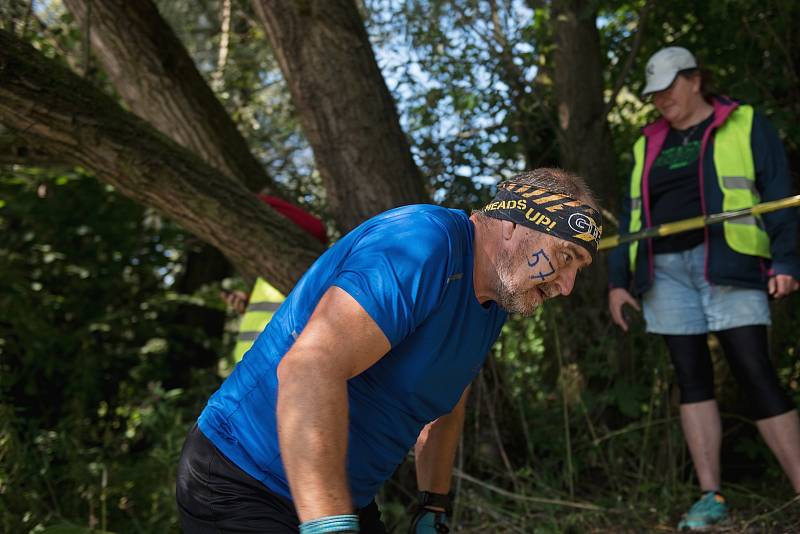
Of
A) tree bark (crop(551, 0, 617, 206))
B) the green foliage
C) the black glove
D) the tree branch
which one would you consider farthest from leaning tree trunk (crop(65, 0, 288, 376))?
the black glove

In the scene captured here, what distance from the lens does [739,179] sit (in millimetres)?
4074

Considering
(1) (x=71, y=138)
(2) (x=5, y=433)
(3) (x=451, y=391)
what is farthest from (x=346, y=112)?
(3) (x=451, y=391)

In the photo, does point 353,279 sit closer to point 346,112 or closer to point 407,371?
point 407,371

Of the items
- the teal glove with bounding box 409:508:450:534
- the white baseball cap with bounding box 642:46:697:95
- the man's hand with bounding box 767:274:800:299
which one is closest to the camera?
the teal glove with bounding box 409:508:450:534

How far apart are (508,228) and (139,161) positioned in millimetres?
2287

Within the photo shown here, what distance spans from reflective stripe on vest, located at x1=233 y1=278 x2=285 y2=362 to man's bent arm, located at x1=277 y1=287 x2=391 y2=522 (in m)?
2.74

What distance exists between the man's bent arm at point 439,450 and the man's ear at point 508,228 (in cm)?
73

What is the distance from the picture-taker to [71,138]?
12.8 feet

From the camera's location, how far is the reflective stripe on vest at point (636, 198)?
4.37m

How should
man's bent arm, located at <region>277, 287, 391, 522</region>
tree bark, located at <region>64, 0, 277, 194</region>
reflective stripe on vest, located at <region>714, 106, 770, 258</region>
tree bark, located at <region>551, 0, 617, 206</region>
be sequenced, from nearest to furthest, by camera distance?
1. man's bent arm, located at <region>277, 287, 391, 522</region>
2. reflective stripe on vest, located at <region>714, 106, 770, 258</region>
3. tree bark, located at <region>64, 0, 277, 194</region>
4. tree bark, located at <region>551, 0, 617, 206</region>

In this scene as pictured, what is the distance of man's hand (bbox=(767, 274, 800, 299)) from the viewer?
3914 mm

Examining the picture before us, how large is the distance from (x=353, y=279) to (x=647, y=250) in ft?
8.76

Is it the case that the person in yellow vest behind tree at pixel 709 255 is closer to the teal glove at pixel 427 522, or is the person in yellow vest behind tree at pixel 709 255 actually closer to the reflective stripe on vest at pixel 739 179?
the reflective stripe on vest at pixel 739 179

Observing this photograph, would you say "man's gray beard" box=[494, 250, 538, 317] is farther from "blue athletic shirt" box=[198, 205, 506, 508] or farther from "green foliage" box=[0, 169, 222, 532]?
"green foliage" box=[0, 169, 222, 532]
